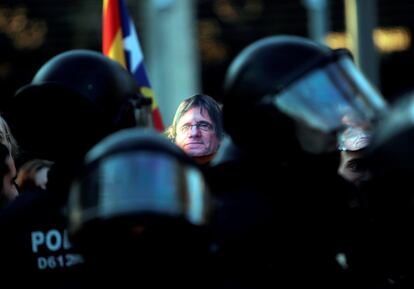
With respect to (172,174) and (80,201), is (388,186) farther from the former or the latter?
(80,201)

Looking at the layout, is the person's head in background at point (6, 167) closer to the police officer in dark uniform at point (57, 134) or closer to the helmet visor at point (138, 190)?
the police officer in dark uniform at point (57, 134)

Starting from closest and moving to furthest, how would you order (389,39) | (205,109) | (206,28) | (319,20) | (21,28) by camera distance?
(205,109) < (319,20) < (21,28) < (206,28) < (389,39)

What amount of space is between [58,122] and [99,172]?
1.03m

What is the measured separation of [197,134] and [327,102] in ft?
6.18

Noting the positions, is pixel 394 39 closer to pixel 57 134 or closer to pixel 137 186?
pixel 57 134

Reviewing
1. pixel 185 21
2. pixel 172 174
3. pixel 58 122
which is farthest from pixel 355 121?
pixel 185 21

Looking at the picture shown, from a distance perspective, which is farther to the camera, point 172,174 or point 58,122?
point 58,122

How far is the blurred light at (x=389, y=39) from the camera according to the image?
784 inches

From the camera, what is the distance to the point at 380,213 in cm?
308

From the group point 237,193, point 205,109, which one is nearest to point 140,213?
point 237,193

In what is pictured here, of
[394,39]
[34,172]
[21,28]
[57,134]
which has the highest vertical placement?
[57,134]

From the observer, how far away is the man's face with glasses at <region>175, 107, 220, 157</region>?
16.7 ft

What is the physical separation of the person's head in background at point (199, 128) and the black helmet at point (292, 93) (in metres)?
1.59

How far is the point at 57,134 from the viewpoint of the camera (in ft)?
12.6
